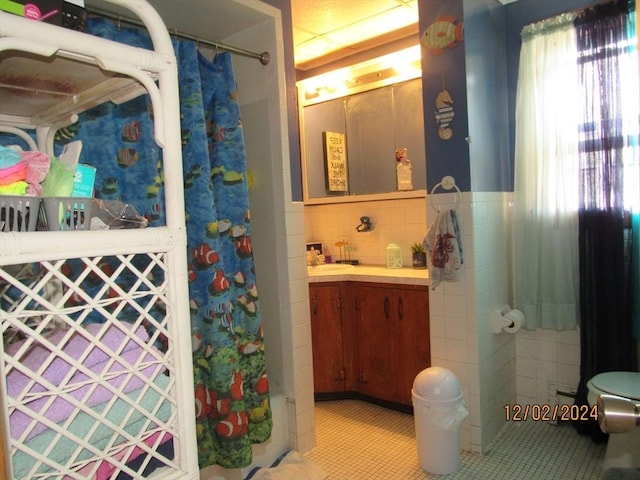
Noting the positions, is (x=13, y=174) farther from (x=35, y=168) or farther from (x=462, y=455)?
(x=462, y=455)

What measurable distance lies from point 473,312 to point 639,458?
0.89m

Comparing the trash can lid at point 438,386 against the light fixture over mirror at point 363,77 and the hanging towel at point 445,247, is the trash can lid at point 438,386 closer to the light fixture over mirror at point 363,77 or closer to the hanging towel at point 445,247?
the hanging towel at point 445,247

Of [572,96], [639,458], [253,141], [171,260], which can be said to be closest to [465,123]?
[572,96]

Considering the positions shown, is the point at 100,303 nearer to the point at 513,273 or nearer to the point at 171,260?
the point at 171,260

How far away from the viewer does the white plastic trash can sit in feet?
7.07

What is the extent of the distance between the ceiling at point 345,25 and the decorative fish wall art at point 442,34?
495 mm

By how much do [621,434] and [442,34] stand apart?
2.09 m

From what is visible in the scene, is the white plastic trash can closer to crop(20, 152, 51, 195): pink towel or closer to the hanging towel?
the hanging towel

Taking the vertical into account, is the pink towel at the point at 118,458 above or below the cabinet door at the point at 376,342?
above

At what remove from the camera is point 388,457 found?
240 cm

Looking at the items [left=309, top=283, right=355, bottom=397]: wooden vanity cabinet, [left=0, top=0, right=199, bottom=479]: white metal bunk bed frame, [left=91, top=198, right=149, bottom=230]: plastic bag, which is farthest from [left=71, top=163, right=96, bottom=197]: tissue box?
[left=309, top=283, right=355, bottom=397]: wooden vanity cabinet

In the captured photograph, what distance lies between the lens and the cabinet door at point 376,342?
114 inches

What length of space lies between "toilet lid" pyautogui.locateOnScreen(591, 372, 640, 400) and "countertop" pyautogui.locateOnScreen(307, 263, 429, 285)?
969mm

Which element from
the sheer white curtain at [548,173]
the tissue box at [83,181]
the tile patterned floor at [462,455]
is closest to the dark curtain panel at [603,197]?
the sheer white curtain at [548,173]
